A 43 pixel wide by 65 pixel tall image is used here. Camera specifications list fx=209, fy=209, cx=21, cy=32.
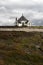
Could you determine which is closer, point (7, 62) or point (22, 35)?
point (7, 62)

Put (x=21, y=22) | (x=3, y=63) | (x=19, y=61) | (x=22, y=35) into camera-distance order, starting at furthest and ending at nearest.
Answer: (x=21, y=22)
(x=22, y=35)
(x=19, y=61)
(x=3, y=63)

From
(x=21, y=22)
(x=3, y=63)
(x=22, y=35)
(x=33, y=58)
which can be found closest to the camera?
(x=3, y=63)

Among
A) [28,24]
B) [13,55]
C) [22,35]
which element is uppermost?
[13,55]

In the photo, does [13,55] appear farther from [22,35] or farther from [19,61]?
[22,35]

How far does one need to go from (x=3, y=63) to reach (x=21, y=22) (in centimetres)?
7298

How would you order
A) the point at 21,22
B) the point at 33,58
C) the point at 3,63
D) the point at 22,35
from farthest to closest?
the point at 21,22, the point at 22,35, the point at 33,58, the point at 3,63

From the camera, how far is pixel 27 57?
33.5m

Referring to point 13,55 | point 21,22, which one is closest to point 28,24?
point 21,22

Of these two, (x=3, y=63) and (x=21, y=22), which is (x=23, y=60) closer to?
(x=3, y=63)

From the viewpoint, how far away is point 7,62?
98.0 ft

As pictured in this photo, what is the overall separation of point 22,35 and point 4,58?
31104 mm

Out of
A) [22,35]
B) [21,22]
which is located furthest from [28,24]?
[22,35]

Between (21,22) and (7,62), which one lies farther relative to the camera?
(21,22)

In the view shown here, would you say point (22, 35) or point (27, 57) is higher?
point (27, 57)
